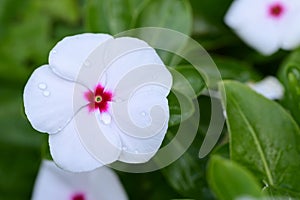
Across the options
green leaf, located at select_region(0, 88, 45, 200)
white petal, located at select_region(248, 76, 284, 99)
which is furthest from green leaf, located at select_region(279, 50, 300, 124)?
green leaf, located at select_region(0, 88, 45, 200)

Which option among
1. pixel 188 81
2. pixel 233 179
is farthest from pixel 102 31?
pixel 233 179

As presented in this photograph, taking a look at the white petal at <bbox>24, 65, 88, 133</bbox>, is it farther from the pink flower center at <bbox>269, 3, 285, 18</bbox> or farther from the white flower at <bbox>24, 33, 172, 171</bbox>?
the pink flower center at <bbox>269, 3, 285, 18</bbox>

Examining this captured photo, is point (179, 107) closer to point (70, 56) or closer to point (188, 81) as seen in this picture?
point (188, 81)

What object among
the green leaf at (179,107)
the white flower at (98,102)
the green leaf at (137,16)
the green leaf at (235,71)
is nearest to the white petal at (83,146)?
the white flower at (98,102)

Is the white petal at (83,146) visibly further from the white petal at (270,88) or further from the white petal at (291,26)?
the white petal at (291,26)

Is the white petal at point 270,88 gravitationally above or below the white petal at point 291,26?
below

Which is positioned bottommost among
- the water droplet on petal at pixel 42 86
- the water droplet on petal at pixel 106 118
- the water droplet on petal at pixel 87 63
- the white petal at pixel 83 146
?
the white petal at pixel 83 146

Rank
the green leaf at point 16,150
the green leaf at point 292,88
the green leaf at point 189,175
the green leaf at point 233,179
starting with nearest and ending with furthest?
the green leaf at point 233,179 < the green leaf at point 292,88 < the green leaf at point 189,175 < the green leaf at point 16,150
